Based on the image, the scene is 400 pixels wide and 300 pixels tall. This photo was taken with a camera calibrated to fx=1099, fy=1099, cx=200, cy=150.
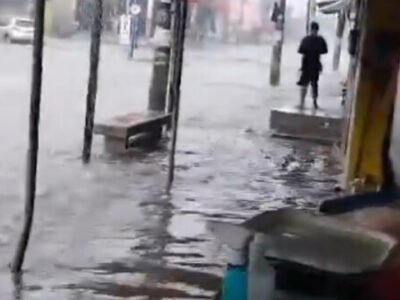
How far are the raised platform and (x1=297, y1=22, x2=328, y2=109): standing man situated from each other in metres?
2.06

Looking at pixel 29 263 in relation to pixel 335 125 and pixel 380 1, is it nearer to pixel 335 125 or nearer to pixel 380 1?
pixel 380 1

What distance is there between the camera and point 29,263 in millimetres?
8906

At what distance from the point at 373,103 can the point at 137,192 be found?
290 centimetres

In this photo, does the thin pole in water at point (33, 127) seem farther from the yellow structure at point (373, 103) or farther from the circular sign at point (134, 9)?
the circular sign at point (134, 9)

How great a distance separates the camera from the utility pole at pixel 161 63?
19.7 meters

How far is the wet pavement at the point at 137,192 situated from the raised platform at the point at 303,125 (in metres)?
0.40

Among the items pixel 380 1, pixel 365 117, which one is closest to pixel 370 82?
pixel 365 117

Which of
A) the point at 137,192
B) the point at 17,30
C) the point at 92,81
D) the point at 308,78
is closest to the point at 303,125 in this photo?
the point at 308,78

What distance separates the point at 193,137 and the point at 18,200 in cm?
747

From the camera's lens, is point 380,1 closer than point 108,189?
Yes

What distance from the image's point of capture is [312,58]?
74.8 ft

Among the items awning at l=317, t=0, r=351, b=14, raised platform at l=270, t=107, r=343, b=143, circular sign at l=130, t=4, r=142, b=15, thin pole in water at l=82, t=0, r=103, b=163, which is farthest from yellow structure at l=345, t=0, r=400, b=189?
circular sign at l=130, t=4, r=142, b=15

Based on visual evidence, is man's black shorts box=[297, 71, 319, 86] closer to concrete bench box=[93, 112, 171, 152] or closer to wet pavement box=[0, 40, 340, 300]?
wet pavement box=[0, 40, 340, 300]

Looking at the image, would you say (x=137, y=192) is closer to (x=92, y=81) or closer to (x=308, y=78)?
(x=92, y=81)
